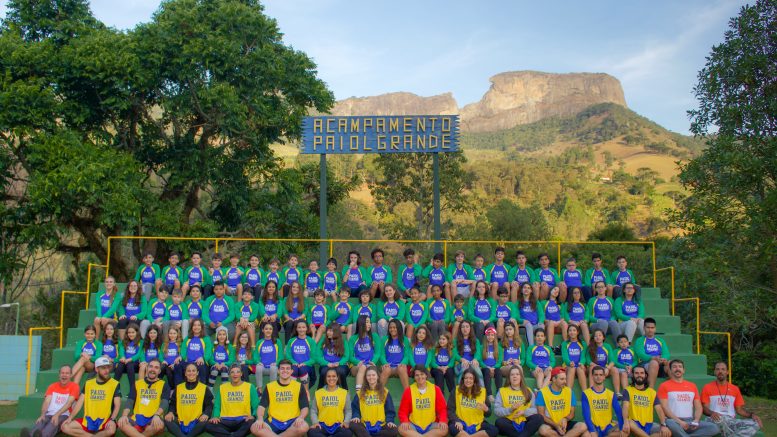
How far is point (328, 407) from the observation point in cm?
909

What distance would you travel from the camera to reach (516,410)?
9125 millimetres

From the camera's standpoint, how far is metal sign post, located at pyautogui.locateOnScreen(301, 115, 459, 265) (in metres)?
14.7

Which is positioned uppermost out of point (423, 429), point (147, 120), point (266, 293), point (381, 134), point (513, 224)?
point (147, 120)

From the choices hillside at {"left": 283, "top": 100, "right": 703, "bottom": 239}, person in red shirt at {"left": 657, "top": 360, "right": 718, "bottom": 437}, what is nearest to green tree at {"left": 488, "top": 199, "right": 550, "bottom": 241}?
hillside at {"left": 283, "top": 100, "right": 703, "bottom": 239}

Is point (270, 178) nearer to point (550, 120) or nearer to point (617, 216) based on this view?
point (617, 216)

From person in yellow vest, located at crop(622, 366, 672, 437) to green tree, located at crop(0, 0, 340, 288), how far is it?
39.3 ft

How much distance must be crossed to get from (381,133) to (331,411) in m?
7.18

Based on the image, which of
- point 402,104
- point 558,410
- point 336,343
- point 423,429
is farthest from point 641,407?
point 402,104

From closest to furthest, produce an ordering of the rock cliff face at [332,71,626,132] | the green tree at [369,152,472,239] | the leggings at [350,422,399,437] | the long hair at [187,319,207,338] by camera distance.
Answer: the leggings at [350,422,399,437] < the long hair at [187,319,207,338] < the green tree at [369,152,472,239] < the rock cliff face at [332,71,626,132]

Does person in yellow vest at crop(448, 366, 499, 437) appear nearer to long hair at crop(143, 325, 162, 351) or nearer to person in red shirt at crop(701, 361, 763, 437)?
person in red shirt at crop(701, 361, 763, 437)

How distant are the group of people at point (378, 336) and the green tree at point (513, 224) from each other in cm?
2334

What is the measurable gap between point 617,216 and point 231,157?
4282cm

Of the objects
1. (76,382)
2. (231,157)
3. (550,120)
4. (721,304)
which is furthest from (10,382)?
(550,120)

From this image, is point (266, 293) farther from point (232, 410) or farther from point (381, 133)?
point (381, 133)
